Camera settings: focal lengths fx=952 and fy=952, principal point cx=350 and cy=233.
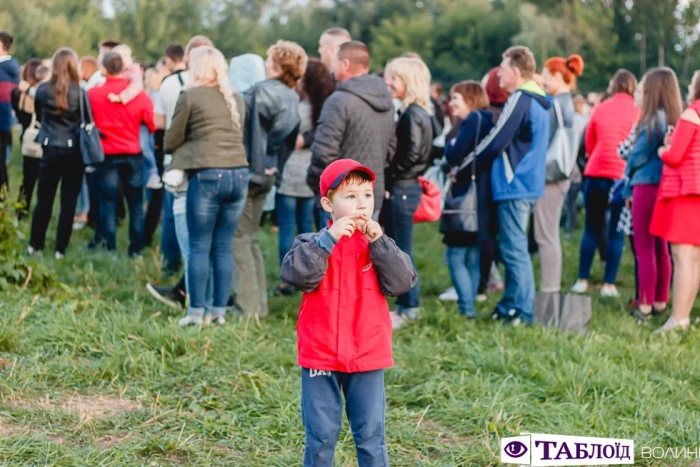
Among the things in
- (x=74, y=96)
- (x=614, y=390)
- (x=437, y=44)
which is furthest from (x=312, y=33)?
(x=614, y=390)

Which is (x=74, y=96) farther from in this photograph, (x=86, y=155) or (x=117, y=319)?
(x=117, y=319)

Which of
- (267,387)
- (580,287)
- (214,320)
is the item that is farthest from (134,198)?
(267,387)

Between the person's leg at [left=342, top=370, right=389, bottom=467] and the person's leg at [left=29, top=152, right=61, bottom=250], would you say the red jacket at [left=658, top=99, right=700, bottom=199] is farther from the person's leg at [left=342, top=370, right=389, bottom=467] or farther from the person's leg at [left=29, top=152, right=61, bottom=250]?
the person's leg at [left=29, top=152, right=61, bottom=250]

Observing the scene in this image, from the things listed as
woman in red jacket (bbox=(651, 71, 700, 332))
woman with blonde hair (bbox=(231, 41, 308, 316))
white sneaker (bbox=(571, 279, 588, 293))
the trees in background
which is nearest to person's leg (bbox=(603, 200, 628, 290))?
white sneaker (bbox=(571, 279, 588, 293))

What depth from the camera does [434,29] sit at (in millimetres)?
57031

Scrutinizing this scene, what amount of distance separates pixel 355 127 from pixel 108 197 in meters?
3.69

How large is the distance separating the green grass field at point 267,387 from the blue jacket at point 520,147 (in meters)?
1.08

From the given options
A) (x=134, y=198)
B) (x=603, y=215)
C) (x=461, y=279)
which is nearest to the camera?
(x=461, y=279)

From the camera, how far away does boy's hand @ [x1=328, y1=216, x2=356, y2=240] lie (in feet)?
11.4

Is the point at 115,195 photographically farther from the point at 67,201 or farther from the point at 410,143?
the point at 410,143

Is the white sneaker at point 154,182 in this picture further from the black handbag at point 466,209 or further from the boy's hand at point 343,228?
the boy's hand at point 343,228

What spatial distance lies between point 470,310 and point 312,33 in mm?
54175

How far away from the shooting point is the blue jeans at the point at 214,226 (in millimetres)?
6461
